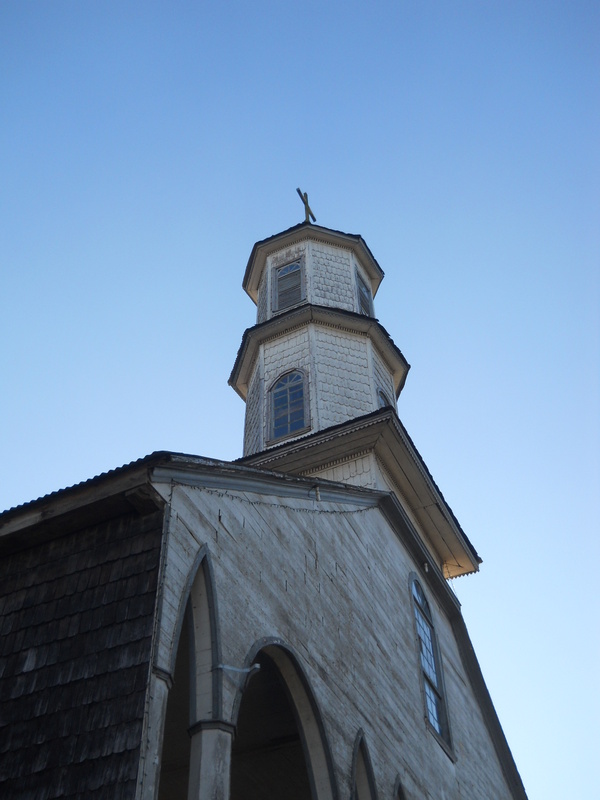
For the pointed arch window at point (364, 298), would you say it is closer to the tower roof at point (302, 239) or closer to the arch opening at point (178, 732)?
the tower roof at point (302, 239)

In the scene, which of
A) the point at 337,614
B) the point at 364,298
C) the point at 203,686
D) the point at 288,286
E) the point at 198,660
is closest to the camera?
the point at 203,686

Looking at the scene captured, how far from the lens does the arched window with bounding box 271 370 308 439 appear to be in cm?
1941

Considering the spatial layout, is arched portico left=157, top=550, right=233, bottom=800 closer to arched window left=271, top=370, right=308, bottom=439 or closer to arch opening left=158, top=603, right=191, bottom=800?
arch opening left=158, top=603, right=191, bottom=800

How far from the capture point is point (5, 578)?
9.03 meters

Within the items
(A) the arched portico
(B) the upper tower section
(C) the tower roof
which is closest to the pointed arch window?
(B) the upper tower section

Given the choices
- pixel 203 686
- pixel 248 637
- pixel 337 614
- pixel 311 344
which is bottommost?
pixel 203 686

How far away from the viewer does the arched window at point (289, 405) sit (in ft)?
63.7

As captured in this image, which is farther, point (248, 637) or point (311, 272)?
point (311, 272)

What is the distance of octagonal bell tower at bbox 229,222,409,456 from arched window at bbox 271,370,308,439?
3 cm

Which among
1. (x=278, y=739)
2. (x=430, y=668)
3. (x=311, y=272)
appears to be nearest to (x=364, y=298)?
(x=311, y=272)

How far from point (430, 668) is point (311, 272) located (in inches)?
440

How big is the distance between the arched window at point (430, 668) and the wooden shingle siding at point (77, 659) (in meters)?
7.87

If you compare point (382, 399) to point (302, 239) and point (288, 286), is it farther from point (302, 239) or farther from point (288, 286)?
point (302, 239)

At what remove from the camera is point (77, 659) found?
7711 millimetres
